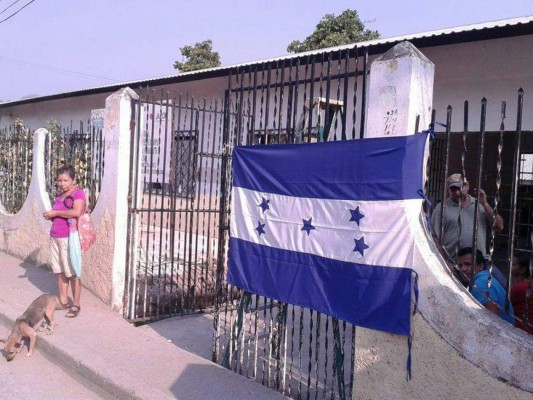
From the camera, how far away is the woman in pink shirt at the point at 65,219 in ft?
19.5

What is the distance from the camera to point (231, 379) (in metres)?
4.40

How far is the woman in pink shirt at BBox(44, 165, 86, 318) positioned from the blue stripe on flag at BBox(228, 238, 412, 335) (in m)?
2.39

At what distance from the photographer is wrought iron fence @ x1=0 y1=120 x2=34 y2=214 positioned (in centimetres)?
964

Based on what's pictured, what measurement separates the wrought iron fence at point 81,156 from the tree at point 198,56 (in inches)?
581

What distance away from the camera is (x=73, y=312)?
6051mm

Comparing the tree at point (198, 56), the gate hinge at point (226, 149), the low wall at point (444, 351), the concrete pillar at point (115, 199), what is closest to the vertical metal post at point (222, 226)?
the gate hinge at point (226, 149)

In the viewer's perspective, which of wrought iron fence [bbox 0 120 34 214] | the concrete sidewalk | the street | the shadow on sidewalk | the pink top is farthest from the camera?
wrought iron fence [bbox 0 120 34 214]

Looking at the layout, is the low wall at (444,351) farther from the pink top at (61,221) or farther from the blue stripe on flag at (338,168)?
the pink top at (61,221)

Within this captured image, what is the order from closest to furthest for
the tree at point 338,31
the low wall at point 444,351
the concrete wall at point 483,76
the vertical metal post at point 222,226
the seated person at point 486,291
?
the low wall at point 444,351
the seated person at point 486,291
the vertical metal post at point 222,226
the concrete wall at point 483,76
the tree at point 338,31

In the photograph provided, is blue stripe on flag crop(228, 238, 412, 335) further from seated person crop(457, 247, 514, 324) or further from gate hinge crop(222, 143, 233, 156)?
gate hinge crop(222, 143, 233, 156)

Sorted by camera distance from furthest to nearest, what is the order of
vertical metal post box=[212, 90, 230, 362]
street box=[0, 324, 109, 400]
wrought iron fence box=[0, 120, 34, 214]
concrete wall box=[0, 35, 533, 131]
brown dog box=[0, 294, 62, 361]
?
wrought iron fence box=[0, 120, 34, 214] → concrete wall box=[0, 35, 533, 131] → brown dog box=[0, 294, 62, 361] → vertical metal post box=[212, 90, 230, 362] → street box=[0, 324, 109, 400]

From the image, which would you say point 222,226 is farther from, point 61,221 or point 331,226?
point 61,221

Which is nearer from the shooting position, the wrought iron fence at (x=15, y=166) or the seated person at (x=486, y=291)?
the seated person at (x=486, y=291)

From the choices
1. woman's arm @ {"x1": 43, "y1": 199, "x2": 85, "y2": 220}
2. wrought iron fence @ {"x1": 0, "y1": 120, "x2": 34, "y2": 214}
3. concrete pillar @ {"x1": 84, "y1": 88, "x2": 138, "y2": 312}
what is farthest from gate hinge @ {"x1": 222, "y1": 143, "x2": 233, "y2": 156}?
wrought iron fence @ {"x1": 0, "y1": 120, "x2": 34, "y2": 214}
